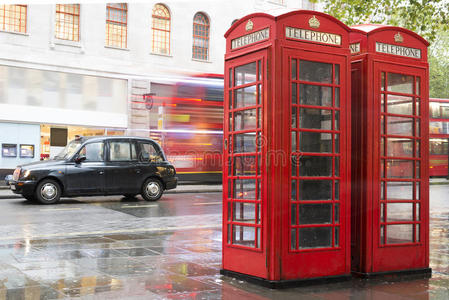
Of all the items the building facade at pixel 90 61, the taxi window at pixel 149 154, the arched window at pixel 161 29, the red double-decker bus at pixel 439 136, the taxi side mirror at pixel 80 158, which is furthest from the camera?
the red double-decker bus at pixel 439 136

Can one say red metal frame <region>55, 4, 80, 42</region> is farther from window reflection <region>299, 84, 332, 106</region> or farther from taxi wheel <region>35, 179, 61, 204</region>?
window reflection <region>299, 84, 332, 106</region>

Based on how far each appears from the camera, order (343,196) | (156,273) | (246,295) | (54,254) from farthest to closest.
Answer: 1. (54,254)
2. (156,273)
3. (343,196)
4. (246,295)

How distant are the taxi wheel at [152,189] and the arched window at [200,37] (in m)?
14.1

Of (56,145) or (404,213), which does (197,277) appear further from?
(56,145)

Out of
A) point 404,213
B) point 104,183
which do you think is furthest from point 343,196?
point 104,183

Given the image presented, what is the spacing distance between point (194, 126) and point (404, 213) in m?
19.1

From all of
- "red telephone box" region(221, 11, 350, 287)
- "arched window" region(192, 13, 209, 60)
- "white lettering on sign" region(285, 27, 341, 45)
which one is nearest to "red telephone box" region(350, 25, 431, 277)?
"red telephone box" region(221, 11, 350, 287)

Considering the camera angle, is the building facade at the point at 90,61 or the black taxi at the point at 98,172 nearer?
the black taxi at the point at 98,172

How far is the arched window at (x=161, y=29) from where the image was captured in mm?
28516

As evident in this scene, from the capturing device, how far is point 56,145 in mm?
24656

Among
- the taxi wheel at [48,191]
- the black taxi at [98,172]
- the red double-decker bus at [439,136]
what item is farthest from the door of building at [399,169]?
the red double-decker bus at [439,136]

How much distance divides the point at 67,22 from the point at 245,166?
879 inches

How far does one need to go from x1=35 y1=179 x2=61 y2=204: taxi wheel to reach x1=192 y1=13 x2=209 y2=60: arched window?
622 inches

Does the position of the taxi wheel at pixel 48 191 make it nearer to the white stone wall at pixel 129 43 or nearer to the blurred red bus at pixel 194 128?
the blurred red bus at pixel 194 128
